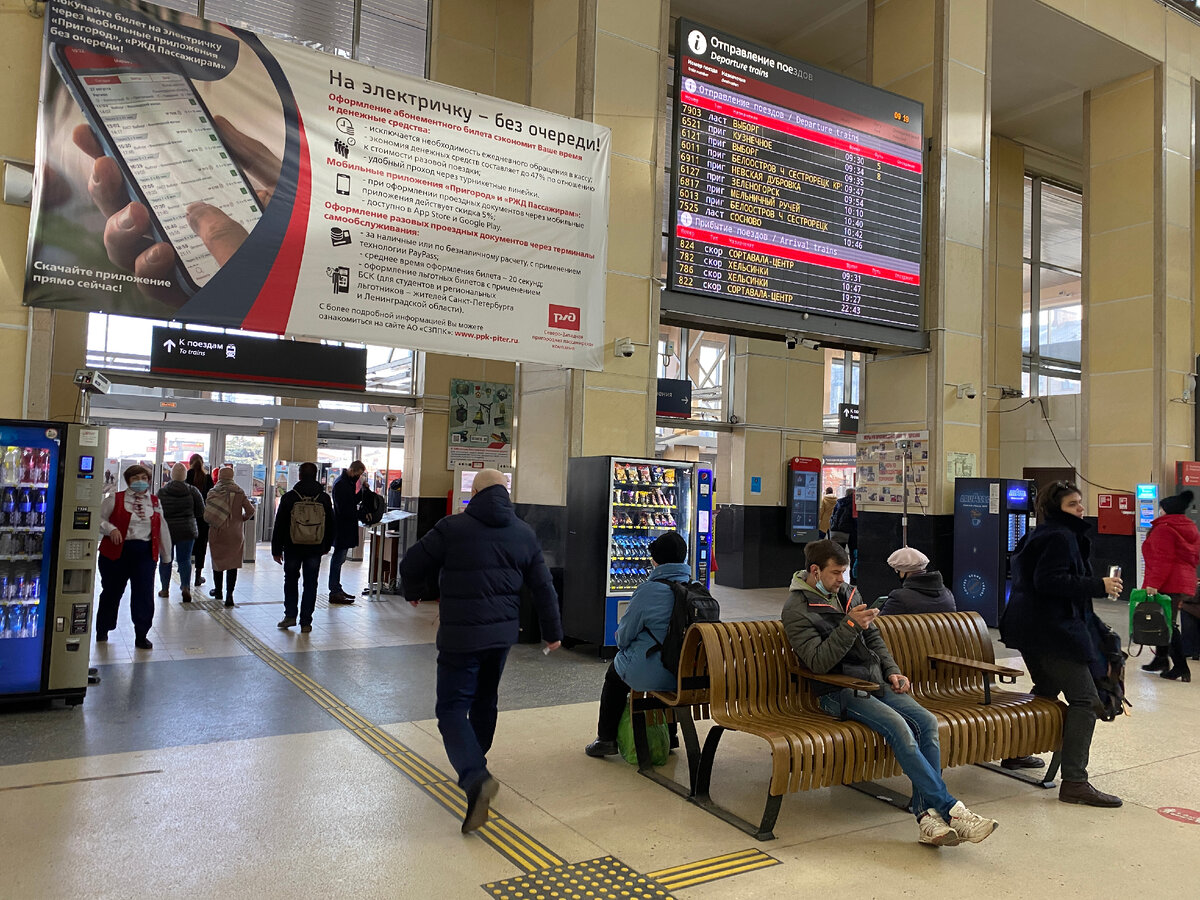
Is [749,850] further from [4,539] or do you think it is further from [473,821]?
[4,539]

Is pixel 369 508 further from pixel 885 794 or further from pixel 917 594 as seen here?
pixel 885 794

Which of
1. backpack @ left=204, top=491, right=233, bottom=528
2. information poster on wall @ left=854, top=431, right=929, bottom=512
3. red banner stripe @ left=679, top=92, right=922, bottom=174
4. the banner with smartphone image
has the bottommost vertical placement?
backpack @ left=204, top=491, right=233, bottom=528

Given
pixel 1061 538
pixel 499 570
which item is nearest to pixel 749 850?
pixel 499 570

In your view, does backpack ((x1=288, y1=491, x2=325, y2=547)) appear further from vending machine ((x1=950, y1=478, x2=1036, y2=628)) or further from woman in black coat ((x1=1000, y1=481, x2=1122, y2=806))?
vending machine ((x1=950, y1=478, x2=1036, y2=628))

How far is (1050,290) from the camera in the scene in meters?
15.5

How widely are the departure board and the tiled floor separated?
4141 millimetres

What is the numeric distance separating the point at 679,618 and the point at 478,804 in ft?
4.14

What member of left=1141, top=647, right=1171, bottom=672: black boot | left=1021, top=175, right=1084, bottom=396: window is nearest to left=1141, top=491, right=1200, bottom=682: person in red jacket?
left=1141, top=647, right=1171, bottom=672: black boot

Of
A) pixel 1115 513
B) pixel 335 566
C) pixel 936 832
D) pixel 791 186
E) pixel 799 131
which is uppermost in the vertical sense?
pixel 799 131

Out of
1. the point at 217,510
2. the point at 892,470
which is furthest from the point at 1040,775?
the point at 217,510

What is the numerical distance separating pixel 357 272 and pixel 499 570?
3.21 m

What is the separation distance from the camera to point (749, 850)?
131 inches

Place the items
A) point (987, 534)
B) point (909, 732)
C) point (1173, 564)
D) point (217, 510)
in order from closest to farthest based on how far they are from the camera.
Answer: point (909, 732)
point (1173, 564)
point (987, 534)
point (217, 510)

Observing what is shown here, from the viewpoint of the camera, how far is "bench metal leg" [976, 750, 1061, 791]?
4.22 m
